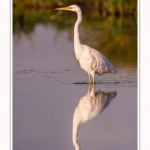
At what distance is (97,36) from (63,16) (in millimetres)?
317

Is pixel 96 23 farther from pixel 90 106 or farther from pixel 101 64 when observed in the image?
pixel 90 106

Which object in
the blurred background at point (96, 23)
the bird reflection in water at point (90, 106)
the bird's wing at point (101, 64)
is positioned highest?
the blurred background at point (96, 23)

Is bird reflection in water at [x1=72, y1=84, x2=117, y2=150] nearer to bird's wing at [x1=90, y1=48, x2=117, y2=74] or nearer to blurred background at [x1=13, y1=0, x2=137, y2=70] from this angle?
bird's wing at [x1=90, y1=48, x2=117, y2=74]

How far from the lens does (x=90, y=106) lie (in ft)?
15.6

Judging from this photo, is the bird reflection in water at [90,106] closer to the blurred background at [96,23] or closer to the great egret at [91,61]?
the great egret at [91,61]

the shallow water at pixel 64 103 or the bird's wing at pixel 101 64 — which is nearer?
the shallow water at pixel 64 103

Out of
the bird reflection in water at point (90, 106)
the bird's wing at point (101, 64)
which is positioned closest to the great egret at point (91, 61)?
the bird's wing at point (101, 64)

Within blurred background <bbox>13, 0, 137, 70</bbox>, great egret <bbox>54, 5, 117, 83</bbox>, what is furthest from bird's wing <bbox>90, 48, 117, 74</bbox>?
blurred background <bbox>13, 0, 137, 70</bbox>

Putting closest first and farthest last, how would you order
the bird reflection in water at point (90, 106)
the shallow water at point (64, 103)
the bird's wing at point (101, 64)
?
the shallow water at point (64, 103) < the bird reflection in water at point (90, 106) < the bird's wing at point (101, 64)

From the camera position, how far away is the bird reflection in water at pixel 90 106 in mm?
4555
